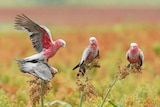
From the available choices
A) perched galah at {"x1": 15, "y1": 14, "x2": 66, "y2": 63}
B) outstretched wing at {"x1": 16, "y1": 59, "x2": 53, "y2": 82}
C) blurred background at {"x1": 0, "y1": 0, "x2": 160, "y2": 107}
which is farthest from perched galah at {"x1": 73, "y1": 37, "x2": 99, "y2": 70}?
blurred background at {"x1": 0, "y1": 0, "x2": 160, "y2": 107}

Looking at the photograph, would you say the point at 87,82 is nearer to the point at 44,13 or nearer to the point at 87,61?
the point at 87,61

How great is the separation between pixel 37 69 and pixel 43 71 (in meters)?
0.04

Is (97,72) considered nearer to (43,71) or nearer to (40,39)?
(40,39)

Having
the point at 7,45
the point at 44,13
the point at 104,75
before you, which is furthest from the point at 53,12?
the point at 104,75

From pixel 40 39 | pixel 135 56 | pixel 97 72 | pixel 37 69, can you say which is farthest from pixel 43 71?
pixel 97 72

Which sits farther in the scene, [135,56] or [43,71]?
[135,56]

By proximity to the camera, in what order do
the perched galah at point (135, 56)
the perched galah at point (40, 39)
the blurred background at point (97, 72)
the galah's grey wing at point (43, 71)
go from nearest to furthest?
1. the galah's grey wing at point (43, 71)
2. the perched galah at point (40, 39)
3. the perched galah at point (135, 56)
4. the blurred background at point (97, 72)

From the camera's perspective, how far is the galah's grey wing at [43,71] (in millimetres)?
4833

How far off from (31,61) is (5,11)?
4575 cm

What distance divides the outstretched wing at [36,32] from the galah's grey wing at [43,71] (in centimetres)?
16

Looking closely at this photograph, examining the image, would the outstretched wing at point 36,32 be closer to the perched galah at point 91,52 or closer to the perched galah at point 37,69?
the perched galah at point 37,69

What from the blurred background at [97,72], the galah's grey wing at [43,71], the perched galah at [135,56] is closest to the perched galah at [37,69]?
the galah's grey wing at [43,71]

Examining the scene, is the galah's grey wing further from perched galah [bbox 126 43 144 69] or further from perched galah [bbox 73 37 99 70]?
perched galah [bbox 126 43 144 69]

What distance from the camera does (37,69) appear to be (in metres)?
4.88
